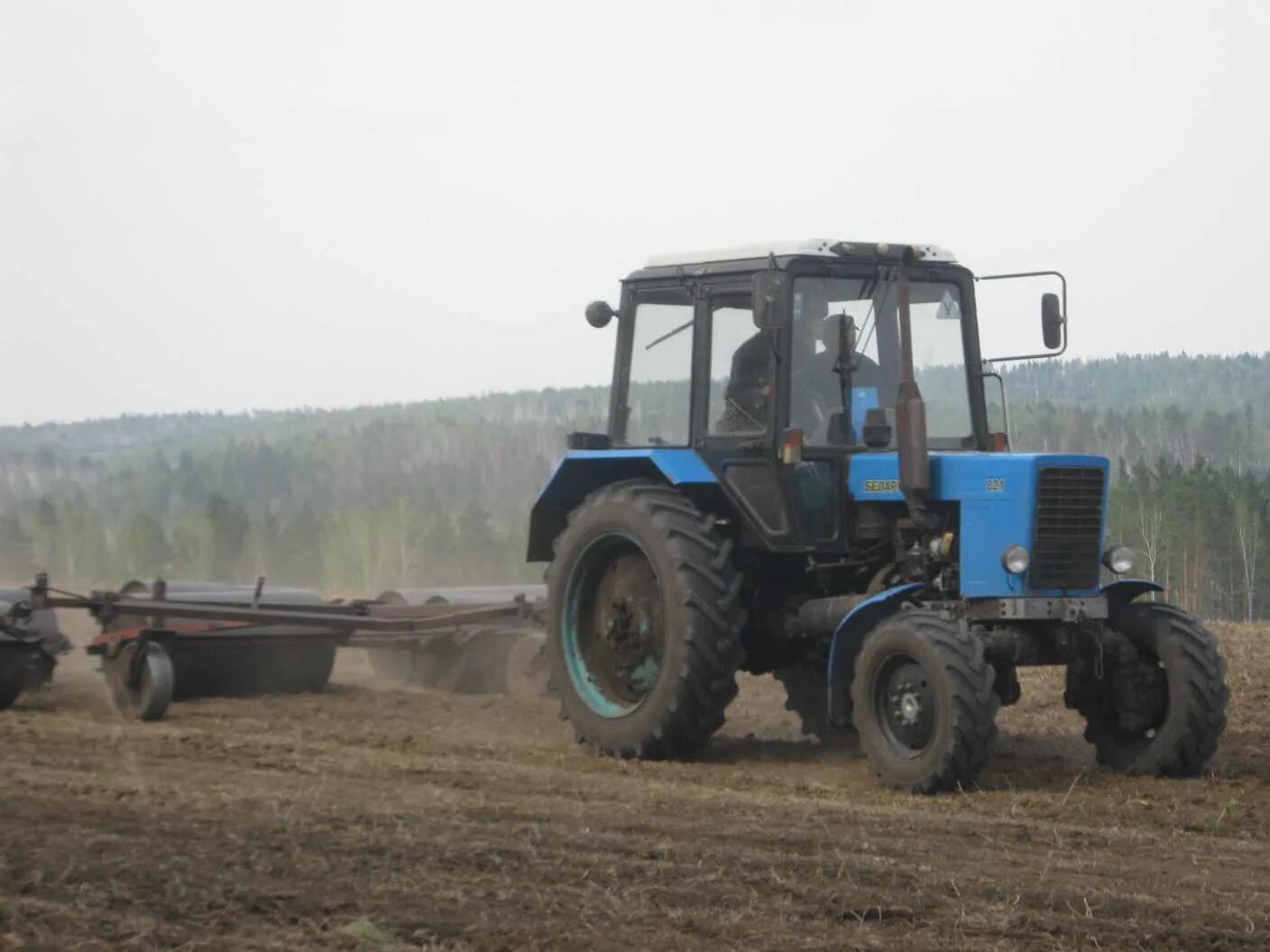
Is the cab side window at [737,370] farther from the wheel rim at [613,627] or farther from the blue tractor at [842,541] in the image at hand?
the wheel rim at [613,627]

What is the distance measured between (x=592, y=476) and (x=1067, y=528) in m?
2.93

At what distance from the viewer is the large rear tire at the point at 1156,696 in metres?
8.65

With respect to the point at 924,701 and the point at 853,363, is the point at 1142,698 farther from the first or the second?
the point at 853,363

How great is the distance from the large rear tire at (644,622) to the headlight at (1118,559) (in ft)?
6.24

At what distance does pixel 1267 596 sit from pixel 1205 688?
4795 centimetres

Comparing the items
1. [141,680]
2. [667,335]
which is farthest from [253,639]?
[667,335]

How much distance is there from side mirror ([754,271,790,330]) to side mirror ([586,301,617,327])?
4.80ft

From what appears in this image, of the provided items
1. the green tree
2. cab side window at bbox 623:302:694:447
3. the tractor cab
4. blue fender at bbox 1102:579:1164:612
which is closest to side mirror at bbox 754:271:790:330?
the tractor cab

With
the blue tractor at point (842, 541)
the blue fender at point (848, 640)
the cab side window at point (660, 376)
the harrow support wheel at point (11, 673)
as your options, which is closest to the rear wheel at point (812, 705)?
the blue tractor at point (842, 541)

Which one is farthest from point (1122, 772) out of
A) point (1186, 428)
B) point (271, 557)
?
point (1186, 428)

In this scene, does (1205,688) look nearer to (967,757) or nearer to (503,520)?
(967,757)

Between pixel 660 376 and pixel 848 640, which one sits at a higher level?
pixel 660 376

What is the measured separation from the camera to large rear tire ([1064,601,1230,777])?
8648 mm

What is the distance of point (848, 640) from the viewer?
8875 millimetres
